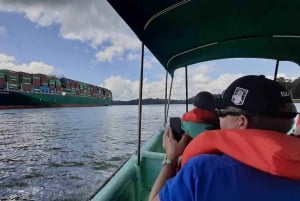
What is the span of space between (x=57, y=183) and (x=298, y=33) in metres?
6.70

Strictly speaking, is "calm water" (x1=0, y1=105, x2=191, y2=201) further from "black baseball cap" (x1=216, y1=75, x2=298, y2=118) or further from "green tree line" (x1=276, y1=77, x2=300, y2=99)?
"black baseball cap" (x1=216, y1=75, x2=298, y2=118)

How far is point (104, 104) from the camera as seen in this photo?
80312mm

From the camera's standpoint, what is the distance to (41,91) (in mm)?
55531

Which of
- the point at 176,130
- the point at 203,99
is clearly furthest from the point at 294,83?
the point at 176,130

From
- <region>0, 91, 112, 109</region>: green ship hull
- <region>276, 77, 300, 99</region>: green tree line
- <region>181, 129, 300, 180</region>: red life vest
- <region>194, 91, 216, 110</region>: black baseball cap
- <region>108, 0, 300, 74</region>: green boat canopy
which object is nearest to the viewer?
<region>181, 129, 300, 180</region>: red life vest

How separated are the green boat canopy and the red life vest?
1.21 metres

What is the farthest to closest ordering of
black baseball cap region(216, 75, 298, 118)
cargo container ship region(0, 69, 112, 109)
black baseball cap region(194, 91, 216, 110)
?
cargo container ship region(0, 69, 112, 109), black baseball cap region(194, 91, 216, 110), black baseball cap region(216, 75, 298, 118)

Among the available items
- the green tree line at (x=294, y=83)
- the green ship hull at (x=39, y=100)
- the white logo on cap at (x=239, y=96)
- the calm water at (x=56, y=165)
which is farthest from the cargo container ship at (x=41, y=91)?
the white logo on cap at (x=239, y=96)

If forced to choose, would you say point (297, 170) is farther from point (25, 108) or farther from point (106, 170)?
point (25, 108)

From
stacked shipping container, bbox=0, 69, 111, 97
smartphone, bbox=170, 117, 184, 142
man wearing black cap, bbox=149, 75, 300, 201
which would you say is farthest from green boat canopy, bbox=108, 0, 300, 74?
stacked shipping container, bbox=0, 69, 111, 97

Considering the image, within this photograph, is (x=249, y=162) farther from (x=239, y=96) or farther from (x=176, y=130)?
(x=176, y=130)

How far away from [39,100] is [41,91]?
13.7 feet

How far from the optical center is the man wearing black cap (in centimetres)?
81

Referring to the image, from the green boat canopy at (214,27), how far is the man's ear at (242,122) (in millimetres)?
1136
